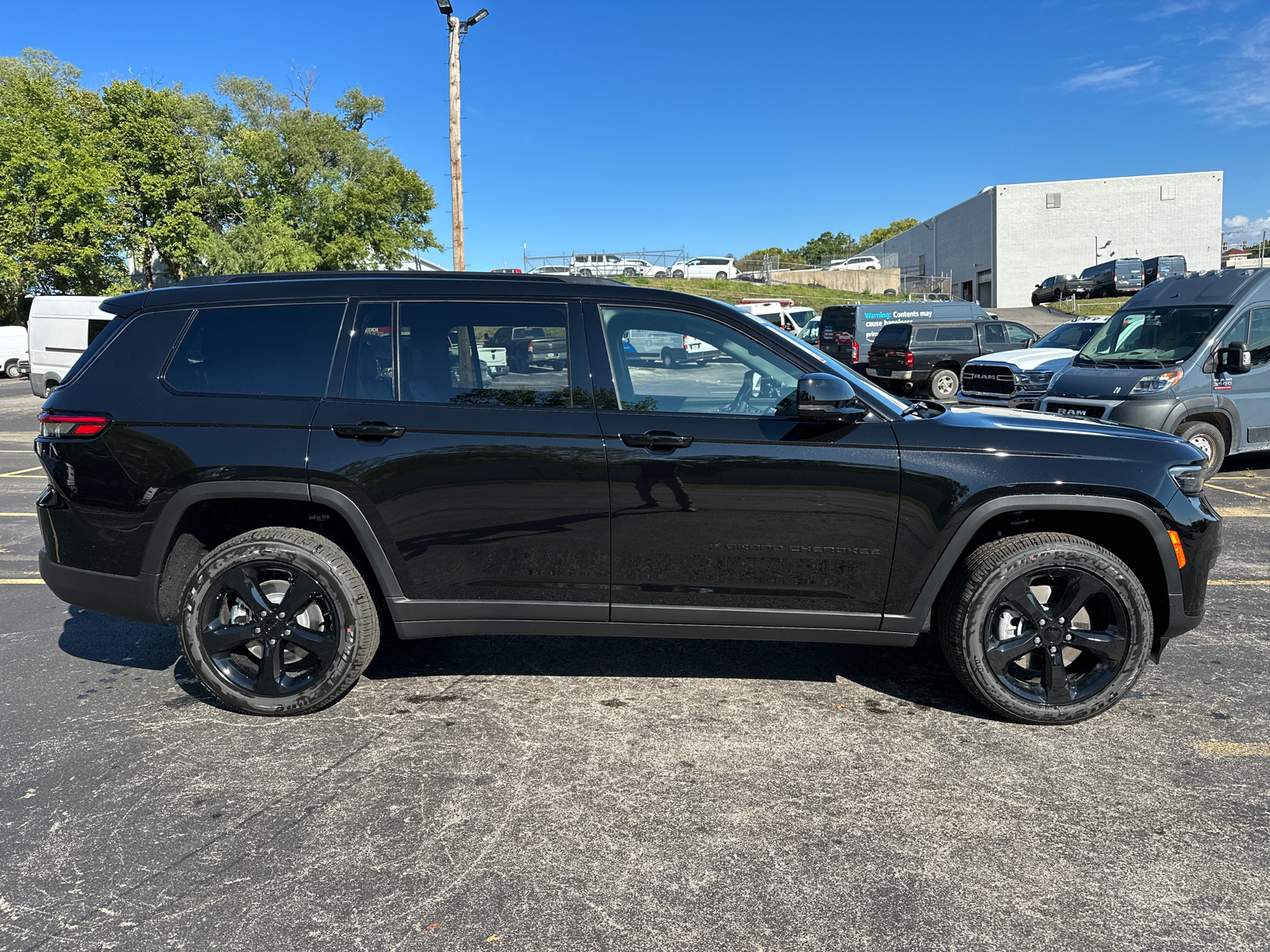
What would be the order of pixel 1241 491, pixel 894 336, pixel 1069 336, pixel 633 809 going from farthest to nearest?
1. pixel 894 336
2. pixel 1069 336
3. pixel 1241 491
4. pixel 633 809

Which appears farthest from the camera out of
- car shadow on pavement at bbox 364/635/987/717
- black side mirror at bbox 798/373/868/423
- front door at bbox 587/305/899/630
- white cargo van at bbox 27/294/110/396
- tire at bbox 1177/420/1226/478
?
white cargo van at bbox 27/294/110/396

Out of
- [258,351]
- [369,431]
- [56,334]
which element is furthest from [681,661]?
[56,334]

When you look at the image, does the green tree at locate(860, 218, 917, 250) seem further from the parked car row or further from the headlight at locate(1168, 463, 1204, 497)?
the headlight at locate(1168, 463, 1204, 497)

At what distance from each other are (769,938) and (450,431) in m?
2.24

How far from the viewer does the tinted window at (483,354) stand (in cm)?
376

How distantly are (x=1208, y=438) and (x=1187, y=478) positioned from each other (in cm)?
657

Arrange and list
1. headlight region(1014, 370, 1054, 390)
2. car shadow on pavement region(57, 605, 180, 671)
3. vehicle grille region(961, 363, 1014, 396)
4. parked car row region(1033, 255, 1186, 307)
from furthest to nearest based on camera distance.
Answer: parked car row region(1033, 255, 1186, 307), vehicle grille region(961, 363, 1014, 396), headlight region(1014, 370, 1054, 390), car shadow on pavement region(57, 605, 180, 671)

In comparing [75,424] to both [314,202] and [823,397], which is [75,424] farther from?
[314,202]

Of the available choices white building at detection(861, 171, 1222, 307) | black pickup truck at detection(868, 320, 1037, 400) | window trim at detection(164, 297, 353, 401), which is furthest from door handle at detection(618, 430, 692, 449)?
white building at detection(861, 171, 1222, 307)

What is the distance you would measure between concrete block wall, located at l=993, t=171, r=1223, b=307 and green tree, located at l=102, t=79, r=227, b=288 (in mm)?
46281

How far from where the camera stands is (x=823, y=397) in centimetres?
341

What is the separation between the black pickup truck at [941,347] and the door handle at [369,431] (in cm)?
1668

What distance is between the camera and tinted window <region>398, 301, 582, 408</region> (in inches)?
148

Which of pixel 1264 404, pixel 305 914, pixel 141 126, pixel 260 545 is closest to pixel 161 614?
pixel 260 545
